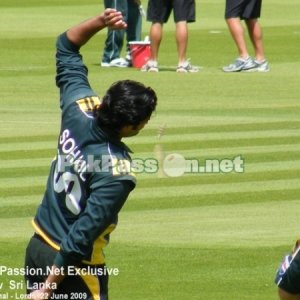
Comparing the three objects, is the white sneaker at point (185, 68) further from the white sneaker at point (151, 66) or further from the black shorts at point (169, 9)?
the black shorts at point (169, 9)

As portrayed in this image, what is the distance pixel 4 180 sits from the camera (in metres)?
12.6

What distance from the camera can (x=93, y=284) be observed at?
6109 millimetres

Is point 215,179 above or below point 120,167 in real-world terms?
below

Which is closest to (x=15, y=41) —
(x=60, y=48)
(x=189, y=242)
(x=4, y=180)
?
(x=4, y=180)

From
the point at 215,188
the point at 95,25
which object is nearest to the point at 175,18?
the point at 215,188

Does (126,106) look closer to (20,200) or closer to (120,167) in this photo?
(120,167)

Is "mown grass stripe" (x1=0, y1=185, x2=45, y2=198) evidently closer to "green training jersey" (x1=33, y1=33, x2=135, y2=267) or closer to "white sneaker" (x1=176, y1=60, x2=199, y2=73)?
"green training jersey" (x1=33, y1=33, x2=135, y2=267)

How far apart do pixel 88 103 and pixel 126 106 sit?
1.42 feet

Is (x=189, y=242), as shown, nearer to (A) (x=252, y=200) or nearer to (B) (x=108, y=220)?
(A) (x=252, y=200)

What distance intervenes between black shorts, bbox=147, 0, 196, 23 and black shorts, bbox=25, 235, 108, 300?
14141mm

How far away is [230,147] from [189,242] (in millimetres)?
4177

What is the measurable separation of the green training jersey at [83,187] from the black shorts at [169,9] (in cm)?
1382

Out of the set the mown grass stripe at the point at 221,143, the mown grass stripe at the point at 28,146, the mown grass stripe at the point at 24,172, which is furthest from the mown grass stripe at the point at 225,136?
the mown grass stripe at the point at 24,172

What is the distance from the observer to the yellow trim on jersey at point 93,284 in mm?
6098
